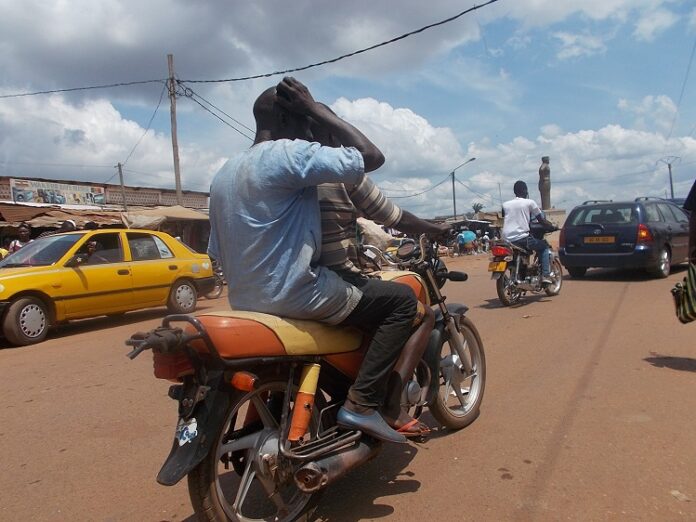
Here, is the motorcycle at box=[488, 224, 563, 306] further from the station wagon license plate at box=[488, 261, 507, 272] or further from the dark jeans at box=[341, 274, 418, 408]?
the dark jeans at box=[341, 274, 418, 408]

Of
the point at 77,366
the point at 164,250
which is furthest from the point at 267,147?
the point at 164,250

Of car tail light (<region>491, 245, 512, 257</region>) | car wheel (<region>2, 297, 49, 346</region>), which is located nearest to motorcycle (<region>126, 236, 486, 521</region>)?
car tail light (<region>491, 245, 512, 257</region>)

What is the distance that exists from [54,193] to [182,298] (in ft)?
52.7

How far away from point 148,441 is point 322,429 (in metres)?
1.64

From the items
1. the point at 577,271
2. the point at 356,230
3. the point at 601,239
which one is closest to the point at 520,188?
the point at 601,239

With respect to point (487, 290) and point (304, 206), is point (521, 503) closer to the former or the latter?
point (304, 206)

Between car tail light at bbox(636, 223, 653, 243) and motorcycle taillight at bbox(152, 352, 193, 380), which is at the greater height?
car tail light at bbox(636, 223, 653, 243)

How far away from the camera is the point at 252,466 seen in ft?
8.16

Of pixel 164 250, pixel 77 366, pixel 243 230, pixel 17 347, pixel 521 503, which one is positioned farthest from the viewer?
pixel 164 250

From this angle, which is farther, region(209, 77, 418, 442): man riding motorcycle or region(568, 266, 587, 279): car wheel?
region(568, 266, 587, 279): car wheel

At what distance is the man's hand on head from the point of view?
2.60 m

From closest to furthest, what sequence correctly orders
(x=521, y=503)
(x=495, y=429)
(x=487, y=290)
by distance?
(x=521, y=503)
(x=495, y=429)
(x=487, y=290)

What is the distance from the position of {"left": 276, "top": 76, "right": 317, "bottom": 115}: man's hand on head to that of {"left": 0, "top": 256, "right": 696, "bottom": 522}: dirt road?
193cm

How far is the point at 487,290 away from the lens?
442 inches
